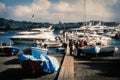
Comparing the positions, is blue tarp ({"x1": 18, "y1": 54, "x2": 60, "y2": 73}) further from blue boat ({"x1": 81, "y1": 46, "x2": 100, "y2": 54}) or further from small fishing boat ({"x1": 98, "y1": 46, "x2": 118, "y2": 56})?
small fishing boat ({"x1": 98, "y1": 46, "x2": 118, "y2": 56})

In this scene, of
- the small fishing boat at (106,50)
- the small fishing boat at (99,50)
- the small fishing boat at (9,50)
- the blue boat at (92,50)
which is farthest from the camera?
the small fishing boat at (9,50)

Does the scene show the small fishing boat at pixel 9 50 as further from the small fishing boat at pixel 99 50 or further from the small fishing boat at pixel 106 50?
the small fishing boat at pixel 106 50

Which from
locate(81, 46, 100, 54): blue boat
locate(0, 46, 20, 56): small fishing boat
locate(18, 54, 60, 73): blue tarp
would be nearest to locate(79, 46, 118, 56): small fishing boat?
locate(81, 46, 100, 54): blue boat

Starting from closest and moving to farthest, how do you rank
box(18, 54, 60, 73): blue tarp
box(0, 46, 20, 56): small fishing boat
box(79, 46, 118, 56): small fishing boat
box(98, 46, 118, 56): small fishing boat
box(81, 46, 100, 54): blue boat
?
box(18, 54, 60, 73): blue tarp, box(81, 46, 100, 54): blue boat, box(79, 46, 118, 56): small fishing boat, box(98, 46, 118, 56): small fishing boat, box(0, 46, 20, 56): small fishing boat

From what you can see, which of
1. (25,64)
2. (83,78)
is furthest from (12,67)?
(83,78)

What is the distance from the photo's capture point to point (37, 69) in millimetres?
21688

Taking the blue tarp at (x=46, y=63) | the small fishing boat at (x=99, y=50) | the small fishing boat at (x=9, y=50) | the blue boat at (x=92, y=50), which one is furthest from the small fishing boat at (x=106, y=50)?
the blue tarp at (x=46, y=63)

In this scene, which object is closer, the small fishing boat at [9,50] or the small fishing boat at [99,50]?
the small fishing boat at [99,50]

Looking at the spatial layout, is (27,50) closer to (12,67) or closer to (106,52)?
(12,67)

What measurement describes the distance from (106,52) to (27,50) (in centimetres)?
1013

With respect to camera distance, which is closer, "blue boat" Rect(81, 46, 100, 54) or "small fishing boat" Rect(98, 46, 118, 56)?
"blue boat" Rect(81, 46, 100, 54)

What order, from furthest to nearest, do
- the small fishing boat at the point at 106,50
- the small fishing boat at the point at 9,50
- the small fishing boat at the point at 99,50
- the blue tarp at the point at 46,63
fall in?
the small fishing boat at the point at 9,50, the small fishing boat at the point at 106,50, the small fishing boat at the point at 99,50, the blue tarp at the point at 46,63

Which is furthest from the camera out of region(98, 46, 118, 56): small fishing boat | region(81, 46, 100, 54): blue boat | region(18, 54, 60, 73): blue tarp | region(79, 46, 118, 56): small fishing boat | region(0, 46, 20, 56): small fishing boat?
region(0, 46, 20, 56): small fishing boat

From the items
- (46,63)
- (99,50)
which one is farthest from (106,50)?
(46,63)
